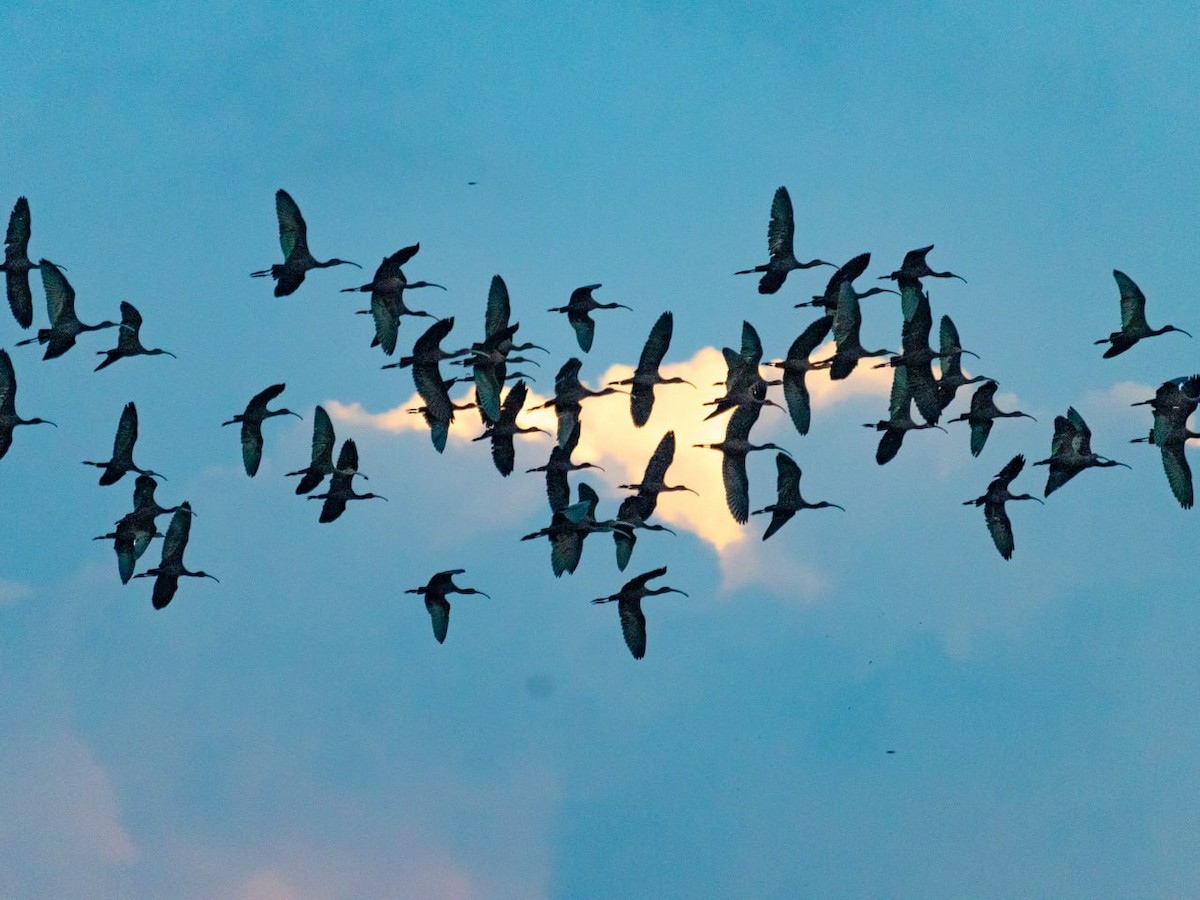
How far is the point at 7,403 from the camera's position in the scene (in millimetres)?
62062

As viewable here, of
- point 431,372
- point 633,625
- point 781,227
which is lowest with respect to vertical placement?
point 633,625

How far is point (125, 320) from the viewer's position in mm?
63344

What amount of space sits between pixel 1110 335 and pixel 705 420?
11.3 m

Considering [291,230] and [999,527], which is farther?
[999,527]

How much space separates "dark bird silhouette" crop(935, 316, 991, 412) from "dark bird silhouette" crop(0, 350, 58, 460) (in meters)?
25.0

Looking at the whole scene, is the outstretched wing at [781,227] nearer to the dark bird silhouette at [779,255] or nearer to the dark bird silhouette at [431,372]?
the dark bird silhouette at [779,255]

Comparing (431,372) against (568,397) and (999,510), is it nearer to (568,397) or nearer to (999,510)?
(568,397)

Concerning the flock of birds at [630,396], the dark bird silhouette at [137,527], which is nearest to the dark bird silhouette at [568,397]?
the flock of birds at [630,396]

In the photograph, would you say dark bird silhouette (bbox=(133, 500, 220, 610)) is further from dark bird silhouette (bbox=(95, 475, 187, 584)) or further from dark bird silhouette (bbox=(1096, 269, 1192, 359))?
dark bird silhouette (bbox=(1096, 269, 1192, 359))

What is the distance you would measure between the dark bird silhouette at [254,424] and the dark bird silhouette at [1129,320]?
73.8 ft

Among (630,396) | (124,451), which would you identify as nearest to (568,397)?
(630,396)

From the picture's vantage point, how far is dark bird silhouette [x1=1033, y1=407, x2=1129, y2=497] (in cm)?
6456

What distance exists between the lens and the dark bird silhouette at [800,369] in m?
62.9

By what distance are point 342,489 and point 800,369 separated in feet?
43.3
